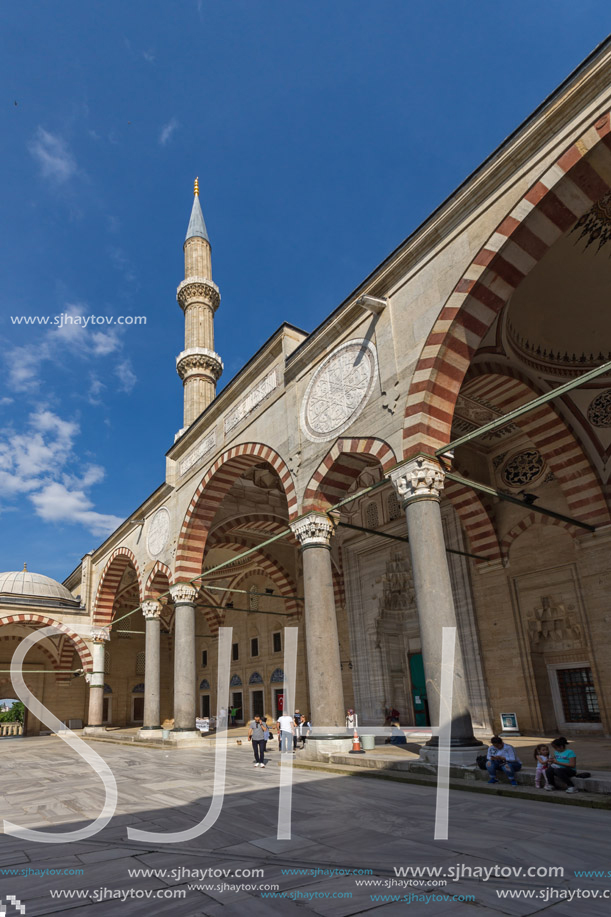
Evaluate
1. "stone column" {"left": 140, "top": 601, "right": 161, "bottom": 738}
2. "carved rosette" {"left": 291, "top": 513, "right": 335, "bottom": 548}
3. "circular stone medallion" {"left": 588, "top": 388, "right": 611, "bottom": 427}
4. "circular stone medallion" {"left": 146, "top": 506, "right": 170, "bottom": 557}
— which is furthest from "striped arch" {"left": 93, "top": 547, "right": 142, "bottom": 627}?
"circular stone medallion" {"left": 588, "top": 388, "right": 611, "bottom": 427}

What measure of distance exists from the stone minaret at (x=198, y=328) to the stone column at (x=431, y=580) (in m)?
13.4

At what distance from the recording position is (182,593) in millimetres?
13500

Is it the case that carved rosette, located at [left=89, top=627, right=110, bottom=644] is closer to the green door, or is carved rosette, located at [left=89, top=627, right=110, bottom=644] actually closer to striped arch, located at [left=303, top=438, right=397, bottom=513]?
the green door

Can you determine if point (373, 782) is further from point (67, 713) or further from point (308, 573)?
point (67, 713)

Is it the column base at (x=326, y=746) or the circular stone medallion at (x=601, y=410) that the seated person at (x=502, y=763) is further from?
the circular stone medallion at (x=601, y=410)

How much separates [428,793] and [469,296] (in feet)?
17.2

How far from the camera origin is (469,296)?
277 inches

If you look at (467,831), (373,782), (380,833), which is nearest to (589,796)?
(467,831)

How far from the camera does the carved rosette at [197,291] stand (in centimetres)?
2058

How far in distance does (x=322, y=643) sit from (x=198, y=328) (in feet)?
47.2

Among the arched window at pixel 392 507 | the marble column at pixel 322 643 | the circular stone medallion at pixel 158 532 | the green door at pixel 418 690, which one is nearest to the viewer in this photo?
the marble column at pixel 322 643

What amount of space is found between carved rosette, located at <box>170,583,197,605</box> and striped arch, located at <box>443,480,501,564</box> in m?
6.06

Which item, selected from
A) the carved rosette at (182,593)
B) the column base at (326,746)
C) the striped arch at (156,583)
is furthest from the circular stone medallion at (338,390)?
the striped arch at (156,583)

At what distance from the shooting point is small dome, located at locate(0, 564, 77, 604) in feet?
77.8
